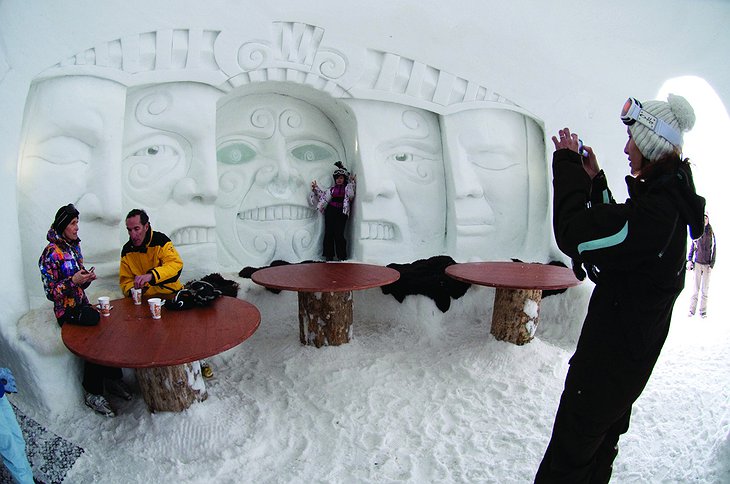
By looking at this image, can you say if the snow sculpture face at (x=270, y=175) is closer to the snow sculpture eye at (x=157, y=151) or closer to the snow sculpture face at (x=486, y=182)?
the snow sculpture eye at (x=157, y=151)

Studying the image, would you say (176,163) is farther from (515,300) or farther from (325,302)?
(515,300)

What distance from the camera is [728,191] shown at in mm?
5918

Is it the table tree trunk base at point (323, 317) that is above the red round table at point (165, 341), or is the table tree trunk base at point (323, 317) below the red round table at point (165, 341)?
below

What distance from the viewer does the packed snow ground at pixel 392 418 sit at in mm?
2373

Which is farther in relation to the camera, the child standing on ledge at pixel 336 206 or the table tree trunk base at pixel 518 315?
the child standing on ledge at pixel 336 206

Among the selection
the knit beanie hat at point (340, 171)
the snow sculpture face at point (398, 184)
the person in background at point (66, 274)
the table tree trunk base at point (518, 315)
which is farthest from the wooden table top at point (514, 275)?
the person in background at point (66, 274)

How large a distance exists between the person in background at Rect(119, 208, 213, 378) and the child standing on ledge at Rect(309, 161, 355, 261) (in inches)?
85.1

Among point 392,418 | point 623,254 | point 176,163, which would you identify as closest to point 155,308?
point 392,418

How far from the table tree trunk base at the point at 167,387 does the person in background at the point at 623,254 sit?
211cm

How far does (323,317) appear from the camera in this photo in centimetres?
376

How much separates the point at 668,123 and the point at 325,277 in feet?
8.76

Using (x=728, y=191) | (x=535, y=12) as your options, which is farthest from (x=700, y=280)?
(x=535, y=12)

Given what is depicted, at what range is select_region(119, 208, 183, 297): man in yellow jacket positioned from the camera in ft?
9.93

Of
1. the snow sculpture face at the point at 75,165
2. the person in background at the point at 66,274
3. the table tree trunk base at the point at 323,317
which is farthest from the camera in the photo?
the table tree trunk base at the point at 323,317
